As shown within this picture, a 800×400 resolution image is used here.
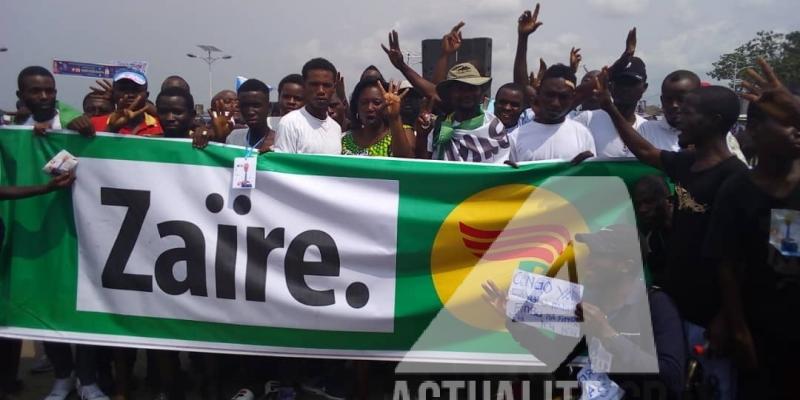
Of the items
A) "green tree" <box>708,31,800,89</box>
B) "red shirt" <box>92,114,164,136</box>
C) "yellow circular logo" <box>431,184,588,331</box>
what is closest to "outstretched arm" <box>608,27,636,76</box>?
"yellow circular logo" <box>431,184,588,331</box>

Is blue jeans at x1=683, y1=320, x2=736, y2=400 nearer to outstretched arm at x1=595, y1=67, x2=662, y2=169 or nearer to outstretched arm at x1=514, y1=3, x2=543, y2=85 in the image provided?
outstretched arm at x1=595, y1=67, x2=662, y2=169

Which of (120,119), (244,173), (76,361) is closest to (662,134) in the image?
(244,173)

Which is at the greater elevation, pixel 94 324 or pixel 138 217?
pixel 138 217

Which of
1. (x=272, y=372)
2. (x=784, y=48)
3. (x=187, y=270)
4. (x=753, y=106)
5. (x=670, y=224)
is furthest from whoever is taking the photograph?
(x=784, y=48)

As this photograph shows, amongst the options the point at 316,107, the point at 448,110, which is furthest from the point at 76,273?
the point at 448,110

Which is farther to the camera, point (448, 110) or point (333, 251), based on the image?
point (448, 110)

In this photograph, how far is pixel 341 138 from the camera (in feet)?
16.4

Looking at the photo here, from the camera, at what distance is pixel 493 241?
4.29m

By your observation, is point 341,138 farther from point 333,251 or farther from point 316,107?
point 333,251

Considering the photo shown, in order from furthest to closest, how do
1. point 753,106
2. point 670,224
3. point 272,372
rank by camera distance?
point 272,372 → point 670,224 → point 753,106

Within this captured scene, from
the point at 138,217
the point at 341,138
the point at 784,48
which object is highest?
the point at 784,48

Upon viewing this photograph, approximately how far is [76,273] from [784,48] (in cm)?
5327

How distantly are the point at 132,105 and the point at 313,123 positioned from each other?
1317 millimetres

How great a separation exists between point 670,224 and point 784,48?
5172cm
